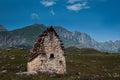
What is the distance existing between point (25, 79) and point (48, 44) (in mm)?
21139

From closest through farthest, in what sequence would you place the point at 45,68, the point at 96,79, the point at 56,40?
the point at 96,79 < the point at 45,68 < the point at 56,40

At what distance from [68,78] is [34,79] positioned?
7.13 feet

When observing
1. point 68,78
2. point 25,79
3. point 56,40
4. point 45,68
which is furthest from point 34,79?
point 56,40

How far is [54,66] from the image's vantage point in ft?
124

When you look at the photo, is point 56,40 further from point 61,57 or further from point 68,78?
point 68,78

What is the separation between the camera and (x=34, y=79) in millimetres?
16812

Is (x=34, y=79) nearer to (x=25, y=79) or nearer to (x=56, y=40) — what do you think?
(x=25, y=79)

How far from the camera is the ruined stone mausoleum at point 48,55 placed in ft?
121

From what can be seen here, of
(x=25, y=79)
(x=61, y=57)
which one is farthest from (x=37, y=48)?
(x=25, y=79)

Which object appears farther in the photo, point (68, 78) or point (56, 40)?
point (56, 40)

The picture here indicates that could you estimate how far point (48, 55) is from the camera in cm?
3756

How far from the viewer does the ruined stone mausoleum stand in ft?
121

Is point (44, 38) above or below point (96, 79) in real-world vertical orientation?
above

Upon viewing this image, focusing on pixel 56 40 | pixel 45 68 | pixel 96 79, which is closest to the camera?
pixel 96 79
